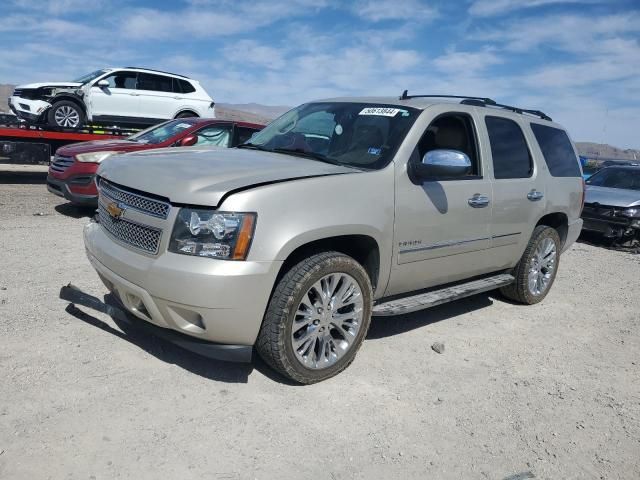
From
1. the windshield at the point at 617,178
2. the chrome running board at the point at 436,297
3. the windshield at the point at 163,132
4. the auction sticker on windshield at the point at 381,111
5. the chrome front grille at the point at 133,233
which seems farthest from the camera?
the windshield at the point at 617,178

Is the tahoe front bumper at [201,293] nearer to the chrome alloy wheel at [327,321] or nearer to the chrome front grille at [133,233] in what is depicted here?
the chrome front grille at [133,233]

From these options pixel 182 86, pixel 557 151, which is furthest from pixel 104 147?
pixel 182 86

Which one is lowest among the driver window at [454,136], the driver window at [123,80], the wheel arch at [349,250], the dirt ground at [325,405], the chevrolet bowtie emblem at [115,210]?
the dirt ground at [325,405]

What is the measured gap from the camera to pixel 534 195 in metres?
5.19

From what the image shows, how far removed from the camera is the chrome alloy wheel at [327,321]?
3445mm

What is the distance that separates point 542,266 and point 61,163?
6613mm

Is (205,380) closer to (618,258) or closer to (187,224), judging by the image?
(187,224)

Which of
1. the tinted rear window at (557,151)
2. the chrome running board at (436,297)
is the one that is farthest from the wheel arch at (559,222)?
the chrome running board at (436,297)

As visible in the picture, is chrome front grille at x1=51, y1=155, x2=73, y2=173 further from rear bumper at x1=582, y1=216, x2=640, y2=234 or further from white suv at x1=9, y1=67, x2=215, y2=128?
rear bumper at x1=582, y1=216, x2=640, y2=234

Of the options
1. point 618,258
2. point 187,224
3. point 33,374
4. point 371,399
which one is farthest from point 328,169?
point 618,258

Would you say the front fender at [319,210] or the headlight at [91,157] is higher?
the front fender at [319,210]

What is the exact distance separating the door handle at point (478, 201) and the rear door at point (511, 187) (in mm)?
162

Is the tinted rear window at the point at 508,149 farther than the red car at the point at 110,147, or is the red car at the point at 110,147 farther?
the red car at the point at 110,147

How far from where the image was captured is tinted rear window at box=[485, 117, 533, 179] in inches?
190
